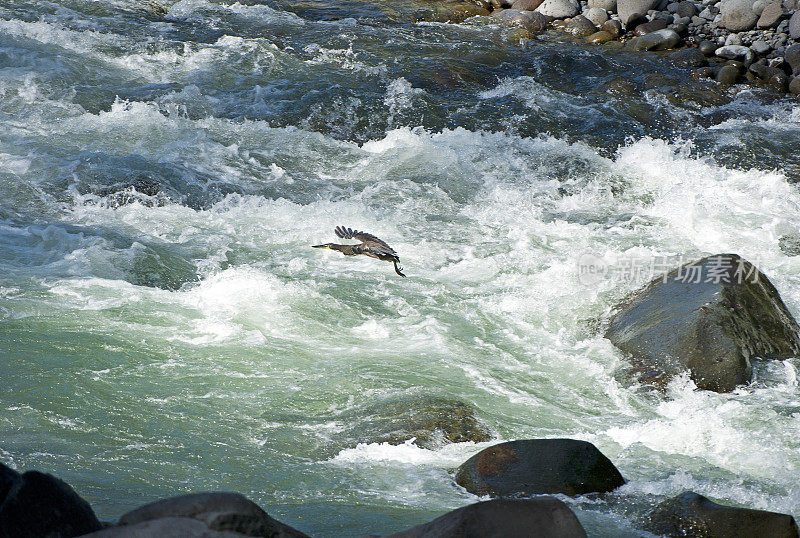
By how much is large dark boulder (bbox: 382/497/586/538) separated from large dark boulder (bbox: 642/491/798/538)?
94 cm

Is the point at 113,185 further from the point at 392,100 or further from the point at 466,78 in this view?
the point at 466,78

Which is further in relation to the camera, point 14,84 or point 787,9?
point 787,9

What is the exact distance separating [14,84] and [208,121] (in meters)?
2.25

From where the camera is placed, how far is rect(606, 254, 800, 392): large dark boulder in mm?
4496

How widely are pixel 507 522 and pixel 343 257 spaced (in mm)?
4259

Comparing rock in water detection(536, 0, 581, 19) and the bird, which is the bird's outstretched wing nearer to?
the bird

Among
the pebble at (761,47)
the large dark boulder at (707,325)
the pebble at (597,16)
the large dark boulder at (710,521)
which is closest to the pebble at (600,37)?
the pebble at (597,16)

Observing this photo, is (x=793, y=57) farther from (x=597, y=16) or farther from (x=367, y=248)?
(x=367, y=248)

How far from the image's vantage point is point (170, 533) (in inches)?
70.7

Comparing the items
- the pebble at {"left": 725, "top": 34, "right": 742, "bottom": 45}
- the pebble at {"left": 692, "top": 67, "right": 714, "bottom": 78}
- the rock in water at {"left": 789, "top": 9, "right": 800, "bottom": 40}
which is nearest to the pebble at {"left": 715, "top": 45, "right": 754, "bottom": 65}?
the pebble at {"left": 725, "top": 34, "right": 742, "bottom": 45}

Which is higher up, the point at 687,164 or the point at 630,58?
the point at 630,58

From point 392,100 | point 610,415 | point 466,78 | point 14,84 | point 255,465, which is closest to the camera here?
point 255,465

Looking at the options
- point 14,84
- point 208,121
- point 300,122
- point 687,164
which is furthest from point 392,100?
point 14,84

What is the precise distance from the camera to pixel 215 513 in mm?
1888
